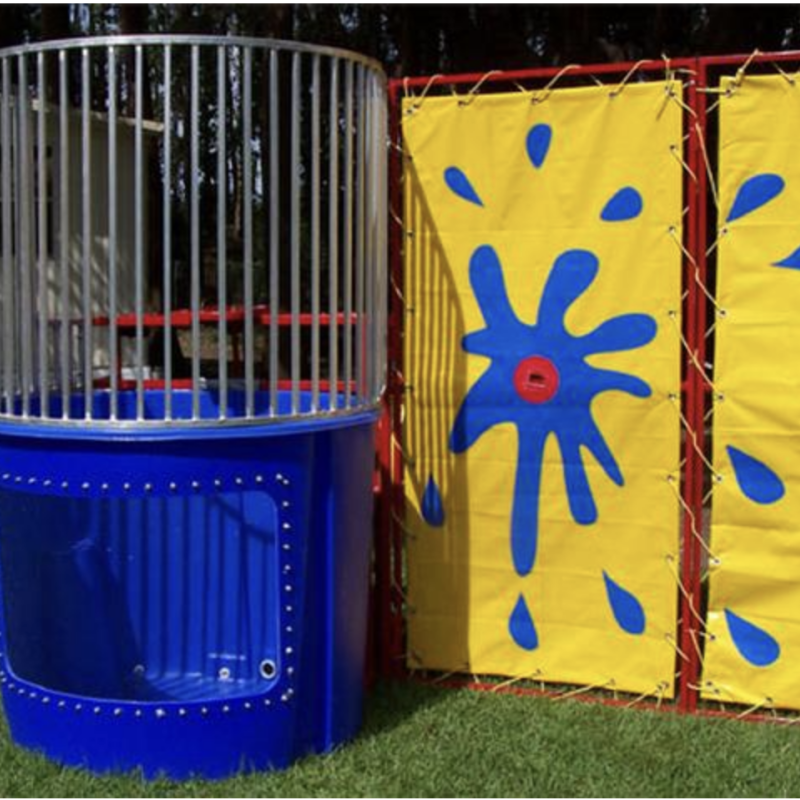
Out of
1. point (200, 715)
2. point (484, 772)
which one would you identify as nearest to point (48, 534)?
point (200, 715)

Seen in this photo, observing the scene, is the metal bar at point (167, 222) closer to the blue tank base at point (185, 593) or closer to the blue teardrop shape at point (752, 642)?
the blue tank base at point (185, 593)

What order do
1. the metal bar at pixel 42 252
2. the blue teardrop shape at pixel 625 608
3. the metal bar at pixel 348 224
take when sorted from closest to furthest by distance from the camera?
the metal bar at pixel 42 252 < the metal bar at pixel 348 224 < the blue teardrop shape at pixel 625 608

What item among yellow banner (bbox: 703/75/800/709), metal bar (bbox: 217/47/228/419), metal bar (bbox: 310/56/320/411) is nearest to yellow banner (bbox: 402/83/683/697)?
yellow banner (bbox: 703/75/800/709)

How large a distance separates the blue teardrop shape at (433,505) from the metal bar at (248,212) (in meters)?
1.18

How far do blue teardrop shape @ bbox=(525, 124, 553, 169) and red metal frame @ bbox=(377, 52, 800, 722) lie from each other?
20 centimetres

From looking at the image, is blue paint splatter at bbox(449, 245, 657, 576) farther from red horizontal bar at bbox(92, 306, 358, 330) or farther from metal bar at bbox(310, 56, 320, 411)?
metal bar at bbox(310, 56, 320, 411)

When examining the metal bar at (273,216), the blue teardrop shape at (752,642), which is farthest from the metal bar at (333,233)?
the blue teardrop shape at (752,642)

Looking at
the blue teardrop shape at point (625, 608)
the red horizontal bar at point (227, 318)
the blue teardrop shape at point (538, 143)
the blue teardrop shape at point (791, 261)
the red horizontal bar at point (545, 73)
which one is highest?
the red horizontal bar at point (545, 73)

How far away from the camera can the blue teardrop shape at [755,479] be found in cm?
407

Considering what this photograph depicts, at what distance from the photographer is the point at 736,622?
13.7 feet

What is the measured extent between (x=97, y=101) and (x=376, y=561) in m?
3.88

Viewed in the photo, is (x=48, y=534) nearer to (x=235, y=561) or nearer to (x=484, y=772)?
(x=235, y=561)

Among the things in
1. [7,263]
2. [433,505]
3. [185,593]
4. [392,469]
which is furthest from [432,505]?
[7,263]

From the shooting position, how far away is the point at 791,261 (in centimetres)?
399
